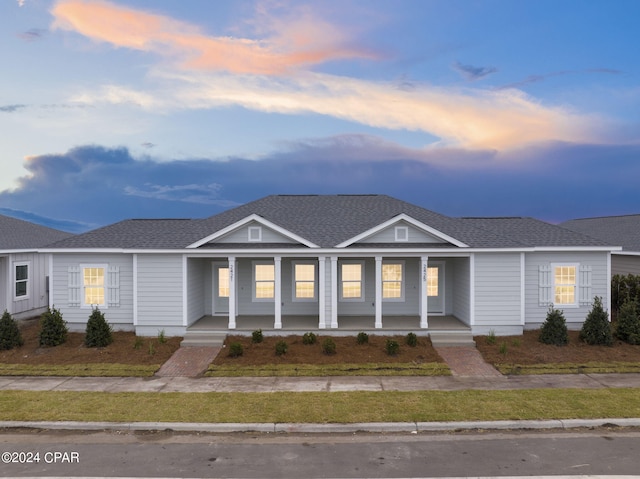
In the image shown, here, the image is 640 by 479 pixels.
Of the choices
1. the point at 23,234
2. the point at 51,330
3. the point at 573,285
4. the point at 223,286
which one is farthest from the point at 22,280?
the point at 573,285

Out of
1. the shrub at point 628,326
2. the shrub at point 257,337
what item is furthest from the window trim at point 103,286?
the shrub at point 628,326

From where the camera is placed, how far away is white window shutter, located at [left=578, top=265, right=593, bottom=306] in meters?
19.0

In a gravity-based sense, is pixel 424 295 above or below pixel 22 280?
below

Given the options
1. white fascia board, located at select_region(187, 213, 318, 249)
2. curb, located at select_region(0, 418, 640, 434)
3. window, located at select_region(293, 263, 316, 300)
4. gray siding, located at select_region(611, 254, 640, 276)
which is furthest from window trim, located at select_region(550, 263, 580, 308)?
window, located at select_region(293, 263, 316, 300)

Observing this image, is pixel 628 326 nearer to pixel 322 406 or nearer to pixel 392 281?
pixel 392 281

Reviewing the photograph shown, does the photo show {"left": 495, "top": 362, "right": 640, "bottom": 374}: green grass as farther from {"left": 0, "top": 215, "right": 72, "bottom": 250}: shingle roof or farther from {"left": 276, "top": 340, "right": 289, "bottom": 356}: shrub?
{"left": 0, "top": 215, "right": 72, "bottom": 250}: shingle roof

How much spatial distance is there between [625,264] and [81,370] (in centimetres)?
2668

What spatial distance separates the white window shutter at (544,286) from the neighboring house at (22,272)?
73.4 feet

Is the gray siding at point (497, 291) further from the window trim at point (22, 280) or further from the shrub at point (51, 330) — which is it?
the window trim at point (22, 280)

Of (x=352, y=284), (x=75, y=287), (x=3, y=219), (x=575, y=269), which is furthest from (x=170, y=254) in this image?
(x=575, y=269)

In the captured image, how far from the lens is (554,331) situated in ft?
55.2

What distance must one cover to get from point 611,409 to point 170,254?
51.1 ft

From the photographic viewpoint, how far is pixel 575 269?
749 inches

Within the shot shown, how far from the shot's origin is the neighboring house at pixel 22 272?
834 inches
